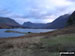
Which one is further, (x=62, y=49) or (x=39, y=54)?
(x=62, y=49)

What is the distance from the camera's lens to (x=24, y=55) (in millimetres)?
11359

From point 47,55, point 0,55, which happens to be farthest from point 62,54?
point 0,55

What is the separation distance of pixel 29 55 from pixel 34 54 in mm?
629

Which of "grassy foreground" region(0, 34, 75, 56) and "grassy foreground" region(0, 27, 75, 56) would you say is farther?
"grassy foreground" region(0, 27, 75, 56)

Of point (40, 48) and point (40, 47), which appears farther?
point (40, 47)

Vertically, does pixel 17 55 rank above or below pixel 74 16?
below

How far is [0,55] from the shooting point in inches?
473

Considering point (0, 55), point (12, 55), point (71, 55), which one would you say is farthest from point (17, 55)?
point (71, 55)

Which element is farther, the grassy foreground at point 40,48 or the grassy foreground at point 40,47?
the grassy foreground at point 40,47

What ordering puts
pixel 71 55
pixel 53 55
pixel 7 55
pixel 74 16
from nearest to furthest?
1. pixel 71 55
2. pixel 53 55
3. pixel 7 55
4. pixel 74 16

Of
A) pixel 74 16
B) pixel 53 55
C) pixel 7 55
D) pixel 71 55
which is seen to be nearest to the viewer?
pixel 71 55

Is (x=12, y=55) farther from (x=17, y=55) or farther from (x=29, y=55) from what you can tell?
(x=29, y=55)

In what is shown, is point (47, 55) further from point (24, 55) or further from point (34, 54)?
point (24, 55)

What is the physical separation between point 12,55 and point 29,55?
6.46 ft
